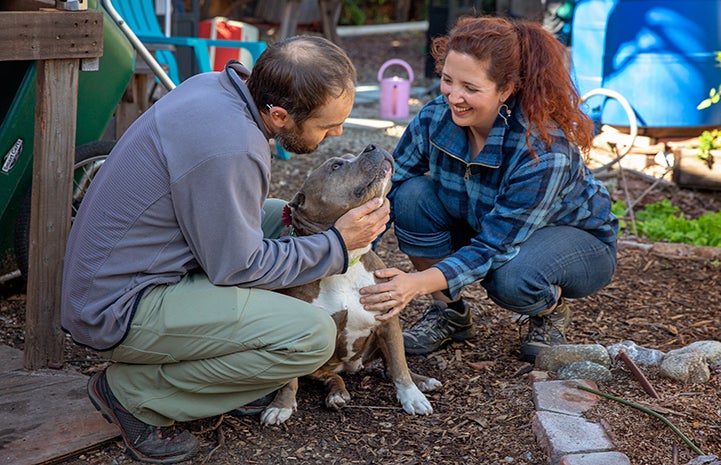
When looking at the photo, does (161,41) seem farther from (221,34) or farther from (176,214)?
(176,214)

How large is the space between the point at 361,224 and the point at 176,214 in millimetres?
671

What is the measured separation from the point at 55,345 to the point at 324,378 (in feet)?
3.54

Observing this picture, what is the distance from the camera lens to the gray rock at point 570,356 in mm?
3561

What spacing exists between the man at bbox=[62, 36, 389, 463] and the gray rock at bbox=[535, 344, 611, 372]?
1081 millimetres

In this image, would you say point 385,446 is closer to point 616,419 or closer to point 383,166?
point 616,419

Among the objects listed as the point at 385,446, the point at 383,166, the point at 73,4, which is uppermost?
the point at 73,4

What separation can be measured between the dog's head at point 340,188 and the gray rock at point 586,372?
1.06 metres

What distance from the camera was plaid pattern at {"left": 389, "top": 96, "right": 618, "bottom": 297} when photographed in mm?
3479

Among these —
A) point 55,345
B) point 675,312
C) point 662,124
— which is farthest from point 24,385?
point 662,124

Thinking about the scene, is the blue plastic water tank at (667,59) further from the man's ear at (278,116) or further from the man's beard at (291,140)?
the man's ear at (278,116)

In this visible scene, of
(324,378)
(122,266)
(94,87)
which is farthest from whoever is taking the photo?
(94,87)

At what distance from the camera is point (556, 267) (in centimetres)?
367

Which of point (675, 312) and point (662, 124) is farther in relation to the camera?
point (662, 124)

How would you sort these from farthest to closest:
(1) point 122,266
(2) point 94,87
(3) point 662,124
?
(3) point 662,124, (2) point 94,87, (1) point 122,266
